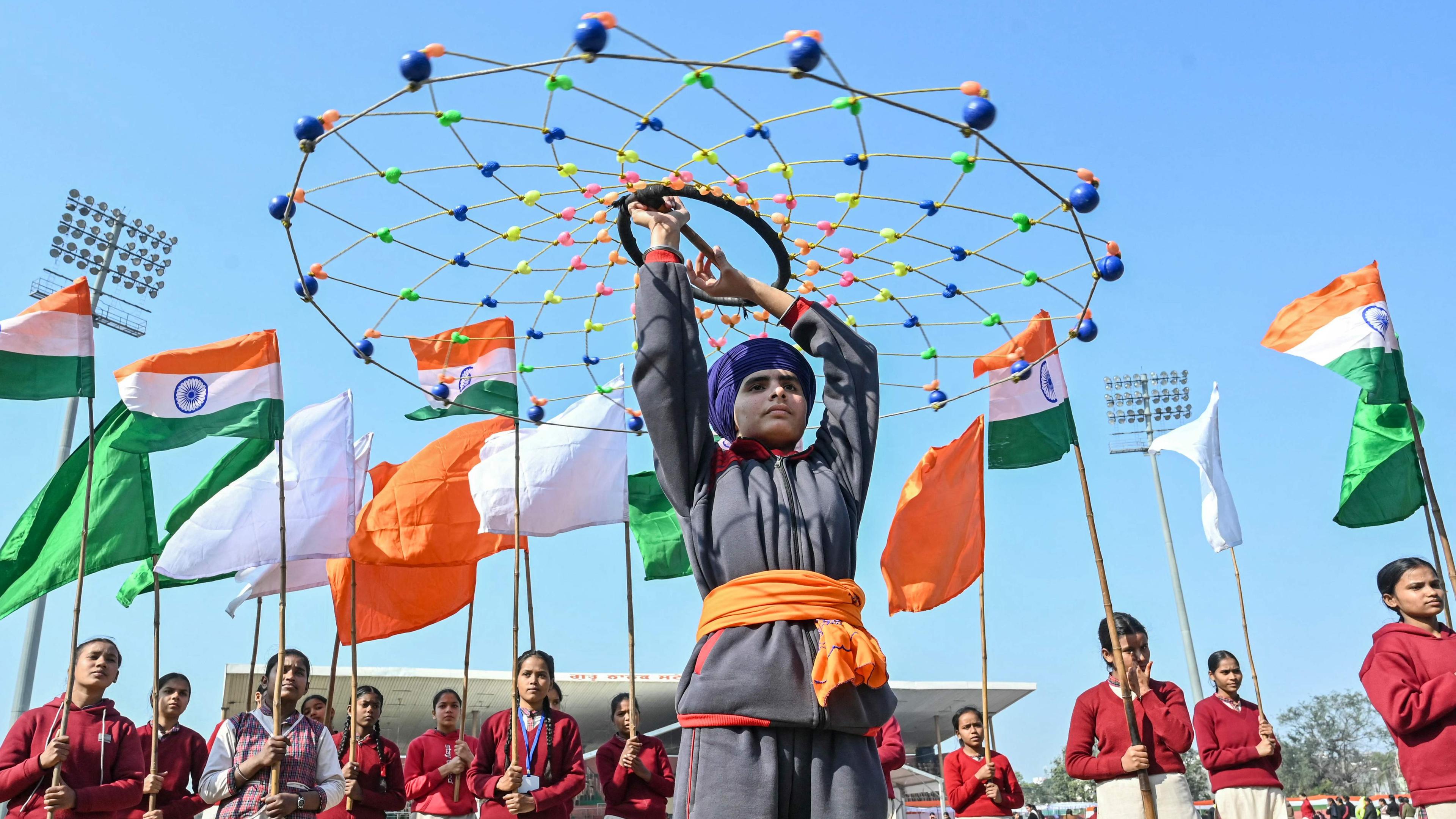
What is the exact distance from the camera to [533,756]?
9.82 meters

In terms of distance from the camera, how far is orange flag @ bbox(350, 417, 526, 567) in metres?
11.6

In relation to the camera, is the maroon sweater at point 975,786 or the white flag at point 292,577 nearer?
the maroon sweater at point 975,786

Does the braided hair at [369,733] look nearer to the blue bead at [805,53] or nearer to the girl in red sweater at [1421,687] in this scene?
the girl in red sweater at [1421,687]

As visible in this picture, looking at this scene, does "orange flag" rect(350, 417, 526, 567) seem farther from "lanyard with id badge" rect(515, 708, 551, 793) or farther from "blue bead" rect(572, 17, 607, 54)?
"blue bead" rect(572, 17, 607, 54)

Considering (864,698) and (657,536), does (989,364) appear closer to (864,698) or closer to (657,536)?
(657,536)

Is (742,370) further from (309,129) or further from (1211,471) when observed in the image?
(1211,471)

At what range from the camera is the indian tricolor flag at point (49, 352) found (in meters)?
9.65

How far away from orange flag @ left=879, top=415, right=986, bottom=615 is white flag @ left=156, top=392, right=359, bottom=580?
227 inches

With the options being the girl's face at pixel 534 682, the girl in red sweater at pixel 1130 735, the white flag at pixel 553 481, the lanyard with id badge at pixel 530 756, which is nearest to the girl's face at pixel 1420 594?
the girl in red sweater at pixel 1130 735

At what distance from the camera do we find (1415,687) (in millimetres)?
6027

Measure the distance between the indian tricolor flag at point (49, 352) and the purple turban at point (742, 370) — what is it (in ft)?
26.6

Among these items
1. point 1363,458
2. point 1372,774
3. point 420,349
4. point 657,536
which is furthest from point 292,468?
point 1372,774

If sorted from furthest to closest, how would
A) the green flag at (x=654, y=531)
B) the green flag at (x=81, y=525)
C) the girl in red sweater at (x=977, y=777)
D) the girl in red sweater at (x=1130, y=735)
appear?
the green flag at (x=654, y=531) → the girl in red sweater at (x=977, y=777) → the green flag at (x=81, y=525) → the girl in red sweater at (x=1130, y=735)

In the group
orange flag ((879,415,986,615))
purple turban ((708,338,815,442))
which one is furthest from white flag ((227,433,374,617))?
purple turban ((708,338,815,442))
